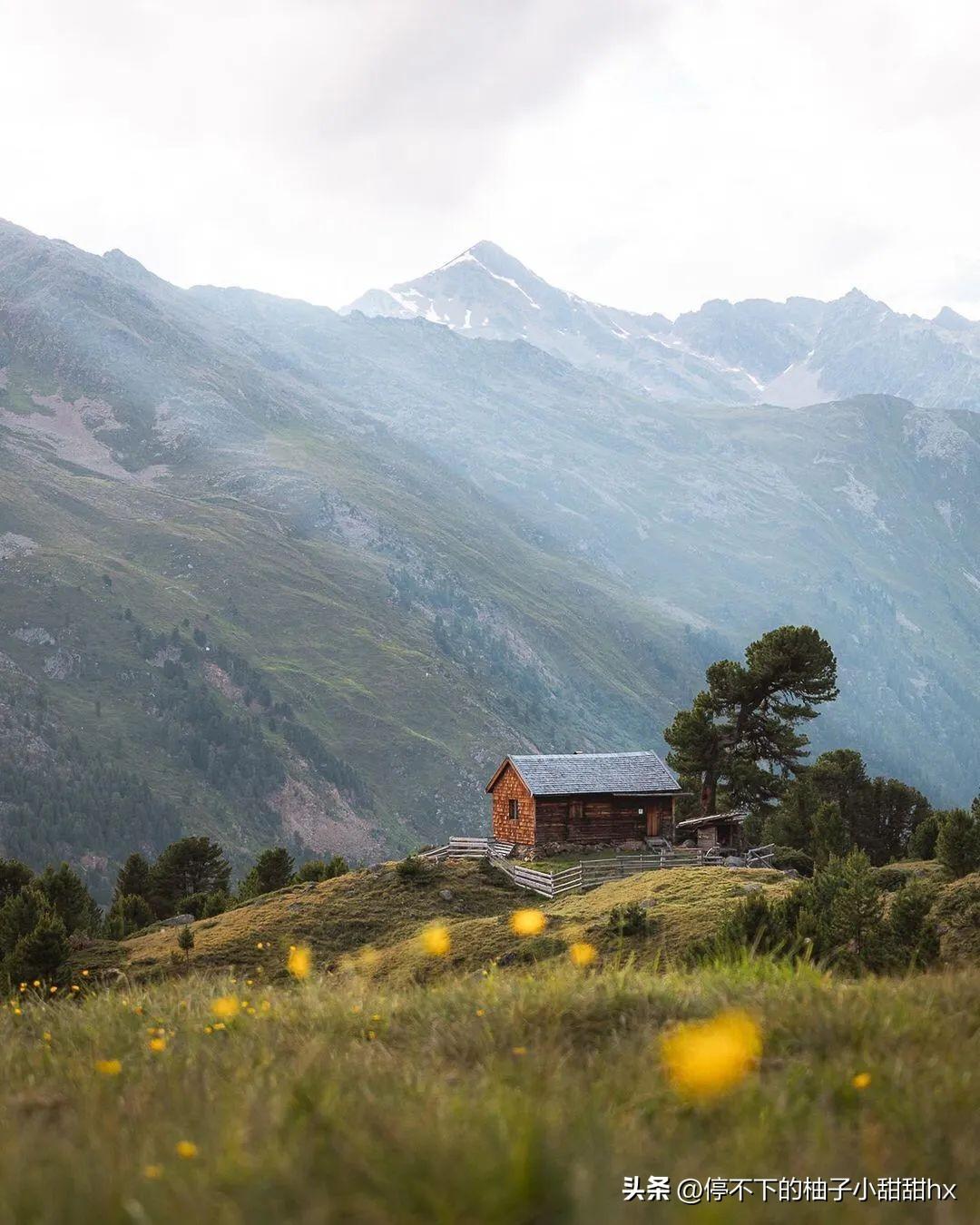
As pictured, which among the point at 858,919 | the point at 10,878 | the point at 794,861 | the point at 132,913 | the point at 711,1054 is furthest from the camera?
the point at 10,878

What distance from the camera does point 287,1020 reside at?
23.6 feet

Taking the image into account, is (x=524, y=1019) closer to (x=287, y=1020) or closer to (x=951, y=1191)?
(x=287, y=1020)

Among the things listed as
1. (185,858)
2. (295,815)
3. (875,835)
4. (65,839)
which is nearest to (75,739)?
(65,839)

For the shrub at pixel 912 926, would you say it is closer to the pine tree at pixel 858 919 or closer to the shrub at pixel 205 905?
the pine tree at pixel 858 919

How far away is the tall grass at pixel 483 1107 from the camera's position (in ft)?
12.1

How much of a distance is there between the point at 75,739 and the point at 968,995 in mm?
198325

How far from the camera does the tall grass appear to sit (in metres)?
3.68

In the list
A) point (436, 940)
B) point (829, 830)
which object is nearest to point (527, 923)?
point (436, 940)

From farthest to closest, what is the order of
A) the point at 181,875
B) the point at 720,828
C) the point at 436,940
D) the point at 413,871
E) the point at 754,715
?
the point at 181,875 < the point at 754,715 < the point at 720,828 < the point at 413,871 < the point at 436,940

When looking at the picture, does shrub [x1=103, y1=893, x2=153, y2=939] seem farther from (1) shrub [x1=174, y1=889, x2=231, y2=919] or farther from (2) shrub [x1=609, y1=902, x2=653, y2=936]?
(2) shrub [x1=609, y1=902, x2=653, y2=936]

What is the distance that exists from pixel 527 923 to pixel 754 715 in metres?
30.3

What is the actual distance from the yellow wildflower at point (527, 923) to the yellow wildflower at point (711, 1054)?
2914 cm

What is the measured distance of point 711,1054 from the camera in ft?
18.5

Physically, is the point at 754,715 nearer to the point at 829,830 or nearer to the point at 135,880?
the point at 829,830
